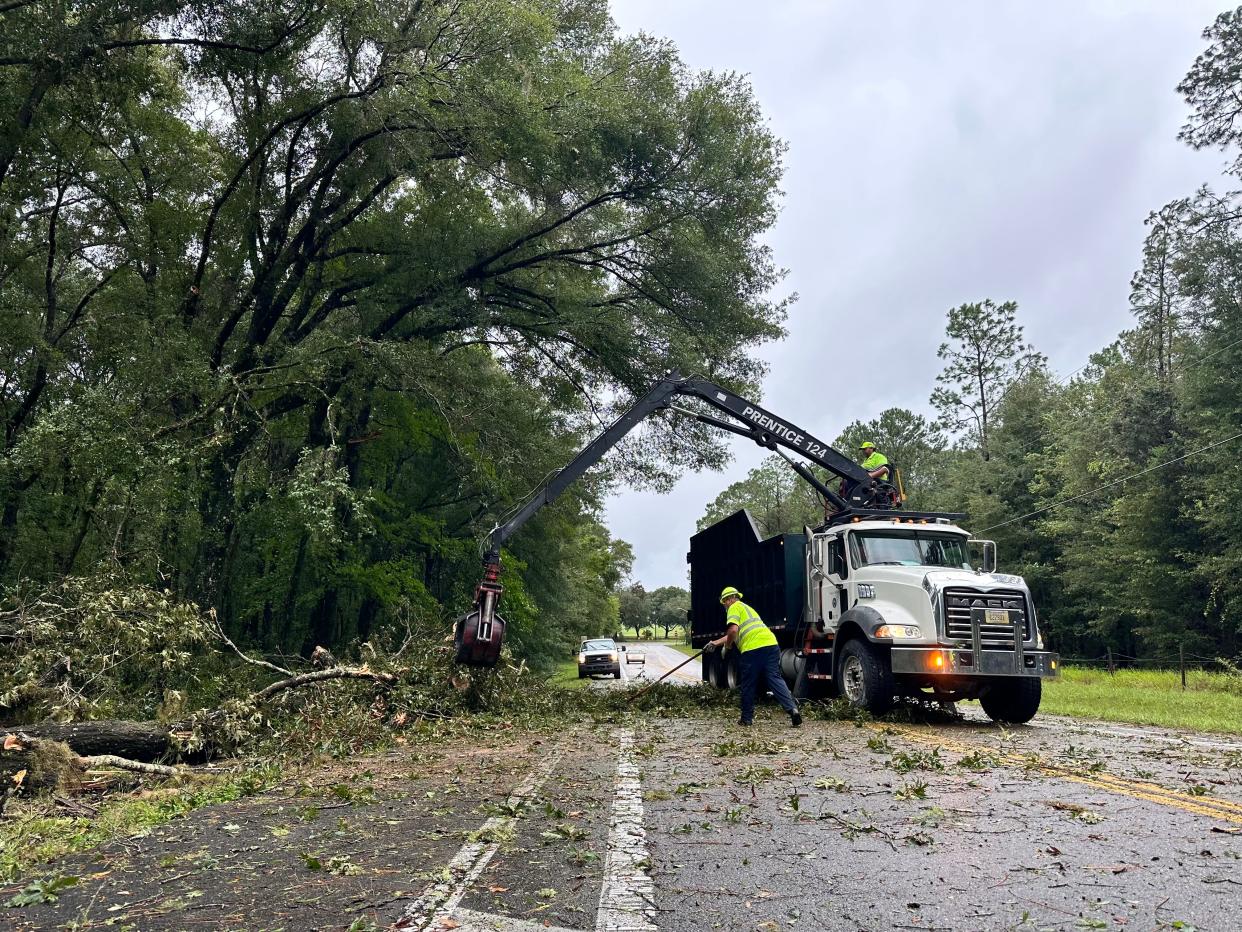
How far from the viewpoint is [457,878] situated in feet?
13.7

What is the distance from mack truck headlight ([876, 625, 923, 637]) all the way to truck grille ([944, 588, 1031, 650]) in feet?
1.22

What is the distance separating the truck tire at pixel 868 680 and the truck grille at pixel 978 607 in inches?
38.9

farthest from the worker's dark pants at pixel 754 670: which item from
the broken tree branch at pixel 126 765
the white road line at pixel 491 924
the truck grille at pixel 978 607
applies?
the white road line at pixel 491 924

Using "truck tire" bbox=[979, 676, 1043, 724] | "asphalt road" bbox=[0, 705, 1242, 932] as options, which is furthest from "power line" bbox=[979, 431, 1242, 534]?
"asphalt road" bbox=[0, 705, 1242, 932]

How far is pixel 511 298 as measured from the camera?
756 inches

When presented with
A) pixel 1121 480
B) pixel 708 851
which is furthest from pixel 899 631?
→ pixel 1121 480

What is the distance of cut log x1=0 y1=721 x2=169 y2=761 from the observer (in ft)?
24.7

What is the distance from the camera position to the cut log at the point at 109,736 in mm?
7543

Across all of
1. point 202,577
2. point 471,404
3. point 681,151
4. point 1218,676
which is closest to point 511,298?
point 471,404

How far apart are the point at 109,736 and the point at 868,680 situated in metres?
8.64

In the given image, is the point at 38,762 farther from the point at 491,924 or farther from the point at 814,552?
the point at 814,552

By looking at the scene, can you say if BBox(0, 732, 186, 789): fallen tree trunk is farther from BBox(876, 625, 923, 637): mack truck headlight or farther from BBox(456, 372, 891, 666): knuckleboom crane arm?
BBox(876, 625, 923, 637): mack truck headlight

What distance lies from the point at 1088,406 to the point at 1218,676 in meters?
30.3

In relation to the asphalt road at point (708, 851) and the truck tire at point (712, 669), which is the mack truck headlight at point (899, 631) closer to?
the asphalt road at point (708, 851)
